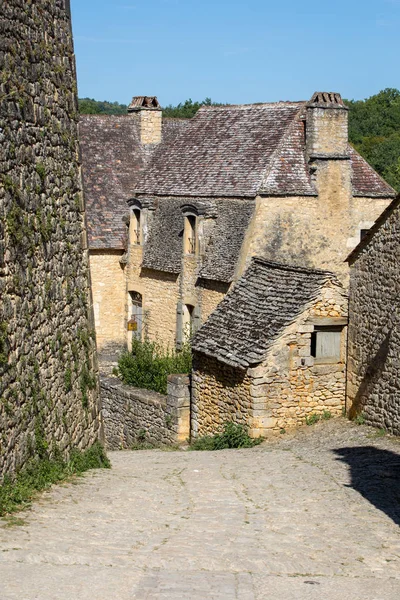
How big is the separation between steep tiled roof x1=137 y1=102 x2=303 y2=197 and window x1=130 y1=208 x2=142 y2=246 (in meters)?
0.72

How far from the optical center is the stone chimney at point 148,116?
31.9m

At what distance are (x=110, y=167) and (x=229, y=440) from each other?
15.6m

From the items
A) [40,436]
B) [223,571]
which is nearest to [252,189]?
[40,436]

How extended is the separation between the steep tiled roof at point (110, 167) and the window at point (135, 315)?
1.73 metres

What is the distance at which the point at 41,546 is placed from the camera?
721cm

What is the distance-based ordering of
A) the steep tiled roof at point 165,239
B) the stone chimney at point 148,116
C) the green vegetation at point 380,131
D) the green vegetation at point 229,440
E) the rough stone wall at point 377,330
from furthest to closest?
the green vegetation at point 380,131
the stone chimney at point 148,116
the steep tiled roof at point 165,239
the green vegetation at point 229,440
the rough stone wall at point 377,330

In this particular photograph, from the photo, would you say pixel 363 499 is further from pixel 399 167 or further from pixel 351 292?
pixel 399 167

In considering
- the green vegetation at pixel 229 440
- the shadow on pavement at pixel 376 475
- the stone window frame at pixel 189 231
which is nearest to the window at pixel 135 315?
the stone window frame at pixel 189 231

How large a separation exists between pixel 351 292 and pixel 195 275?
28.3 ft

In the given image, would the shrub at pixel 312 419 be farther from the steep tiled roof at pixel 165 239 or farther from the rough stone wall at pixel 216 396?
the steep tiled roof at pixel 165 239

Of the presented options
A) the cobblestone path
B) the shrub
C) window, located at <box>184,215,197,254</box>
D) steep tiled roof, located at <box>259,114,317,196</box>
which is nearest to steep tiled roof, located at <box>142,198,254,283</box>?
window, located at <box>184,215,197,254</box>

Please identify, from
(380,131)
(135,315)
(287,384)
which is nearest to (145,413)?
(287,384)

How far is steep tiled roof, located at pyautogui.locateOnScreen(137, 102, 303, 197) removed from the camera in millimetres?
25750

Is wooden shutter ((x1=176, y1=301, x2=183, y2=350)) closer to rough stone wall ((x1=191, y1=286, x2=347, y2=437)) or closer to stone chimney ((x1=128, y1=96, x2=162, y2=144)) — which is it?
stone chimney ((x1=128, y1=96, x2=162, y2=144))
